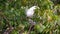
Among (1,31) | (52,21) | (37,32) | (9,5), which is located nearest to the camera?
(52,21)

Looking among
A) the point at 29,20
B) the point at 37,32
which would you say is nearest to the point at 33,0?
the point at 29,20

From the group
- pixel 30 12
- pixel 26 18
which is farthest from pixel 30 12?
pixel 26 18

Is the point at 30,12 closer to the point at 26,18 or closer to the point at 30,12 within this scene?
the point at 30,12

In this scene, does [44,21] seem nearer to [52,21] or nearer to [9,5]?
[52,21]

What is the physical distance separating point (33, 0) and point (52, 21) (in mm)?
399

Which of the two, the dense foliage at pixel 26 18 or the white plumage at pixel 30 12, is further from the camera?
the white plumage at pixel 30 12

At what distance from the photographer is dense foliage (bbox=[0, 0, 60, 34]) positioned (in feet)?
4.72

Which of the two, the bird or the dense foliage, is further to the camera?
the bird

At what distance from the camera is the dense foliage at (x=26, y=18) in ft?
4.72

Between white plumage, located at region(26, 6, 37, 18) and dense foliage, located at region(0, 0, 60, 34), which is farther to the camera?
white plumage, located at region(26, 6, 37, 18)

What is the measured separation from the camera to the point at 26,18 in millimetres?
1767

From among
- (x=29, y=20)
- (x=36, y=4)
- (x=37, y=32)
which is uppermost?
(x=36, y=4)

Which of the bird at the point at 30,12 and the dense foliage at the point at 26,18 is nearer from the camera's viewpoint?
the dense foliage at the point at 26,18

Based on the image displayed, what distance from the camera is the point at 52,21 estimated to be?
1.41 metres
